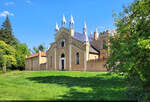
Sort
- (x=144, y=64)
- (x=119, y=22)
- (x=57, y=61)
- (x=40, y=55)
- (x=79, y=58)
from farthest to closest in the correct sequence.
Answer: (x=40, y=55)
(x=57, y=61)
(x=79, y=58)
(x=119, y=22)
(x=144, y=64)

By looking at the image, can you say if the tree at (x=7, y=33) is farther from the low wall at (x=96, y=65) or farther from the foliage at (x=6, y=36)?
the low wall at (x=96, y=65)

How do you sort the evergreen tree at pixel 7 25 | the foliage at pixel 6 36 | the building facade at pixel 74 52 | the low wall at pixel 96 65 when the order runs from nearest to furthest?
the low wall at pixel 96 65, the building facade at pixel 74 52, the foliage at pixel 6 36, the evergreen tree at pixel 7 25

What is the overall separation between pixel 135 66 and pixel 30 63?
4990 centimetres

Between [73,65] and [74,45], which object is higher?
[74,45]

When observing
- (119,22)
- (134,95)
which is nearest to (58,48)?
(119,22)

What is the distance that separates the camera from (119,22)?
11.0 m

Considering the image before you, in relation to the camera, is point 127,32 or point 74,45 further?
point 74,45

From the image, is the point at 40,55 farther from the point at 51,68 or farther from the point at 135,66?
the point at 135,66

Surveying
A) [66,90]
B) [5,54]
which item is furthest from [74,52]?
[66,90]

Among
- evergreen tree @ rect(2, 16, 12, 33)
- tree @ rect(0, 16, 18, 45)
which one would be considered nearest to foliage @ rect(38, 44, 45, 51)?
tree @ rect(0, 16, 18, 45)

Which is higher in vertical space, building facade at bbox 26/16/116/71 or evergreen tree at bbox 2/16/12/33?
evergreen tree at bbox 2/16/12/33

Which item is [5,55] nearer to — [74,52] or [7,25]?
[74,52]

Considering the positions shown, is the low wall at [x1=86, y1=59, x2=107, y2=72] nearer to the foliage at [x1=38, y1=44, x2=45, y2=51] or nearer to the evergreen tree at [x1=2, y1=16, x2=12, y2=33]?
the evergreen tree at [x1=2, y1=16, x2=12, y2=33]

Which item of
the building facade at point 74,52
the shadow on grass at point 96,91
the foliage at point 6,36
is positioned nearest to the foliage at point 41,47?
the foliage at point 6,36
